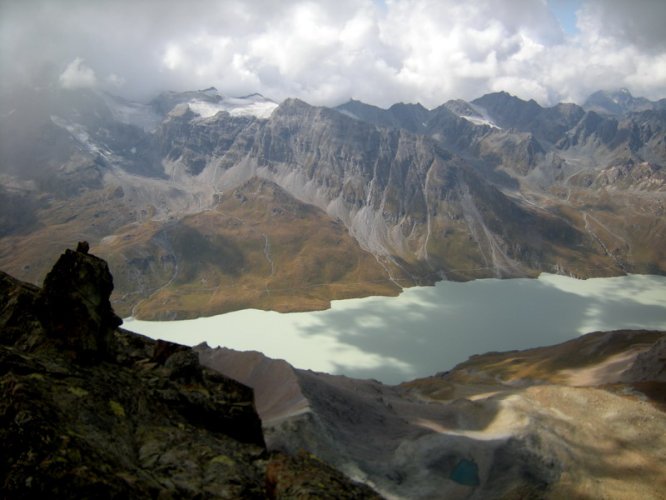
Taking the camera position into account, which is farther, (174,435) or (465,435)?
(465,435)

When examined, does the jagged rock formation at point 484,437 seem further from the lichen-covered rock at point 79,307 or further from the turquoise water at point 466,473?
the lichen-covered rock at point 79,307

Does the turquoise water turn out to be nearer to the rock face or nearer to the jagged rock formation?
the jagged rock formation

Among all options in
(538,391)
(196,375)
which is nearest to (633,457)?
(538,391)

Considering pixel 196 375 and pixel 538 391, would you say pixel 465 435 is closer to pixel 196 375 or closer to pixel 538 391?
pixel 538 391

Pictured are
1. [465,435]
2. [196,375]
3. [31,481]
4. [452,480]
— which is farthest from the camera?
[465,435]

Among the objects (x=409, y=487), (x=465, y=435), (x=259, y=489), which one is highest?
(x=259, y=489)

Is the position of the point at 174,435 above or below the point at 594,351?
below
